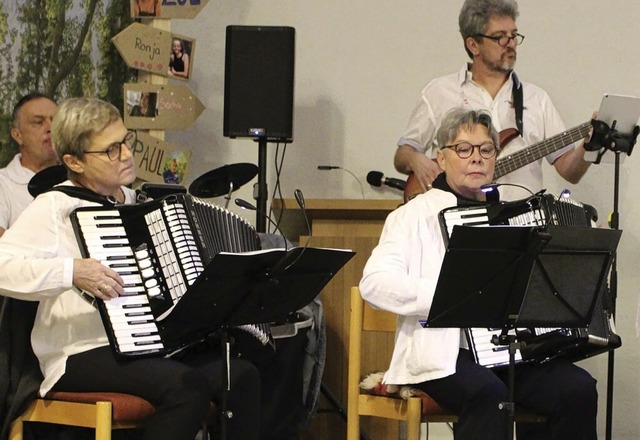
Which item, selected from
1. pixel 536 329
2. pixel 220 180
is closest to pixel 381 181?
pixel 220 180

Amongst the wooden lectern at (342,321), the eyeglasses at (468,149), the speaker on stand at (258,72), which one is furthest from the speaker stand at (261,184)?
the eyeglasses at (468,149)

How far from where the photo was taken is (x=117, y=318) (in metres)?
2.83

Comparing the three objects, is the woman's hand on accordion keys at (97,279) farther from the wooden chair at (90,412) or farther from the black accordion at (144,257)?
the wooden chair at (90,412)

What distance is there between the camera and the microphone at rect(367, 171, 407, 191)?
457 cm

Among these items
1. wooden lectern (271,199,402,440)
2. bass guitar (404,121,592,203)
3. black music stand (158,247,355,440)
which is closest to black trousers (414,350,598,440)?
black music stand (158,247,355,440)

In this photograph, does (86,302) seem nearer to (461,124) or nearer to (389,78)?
(461,124)

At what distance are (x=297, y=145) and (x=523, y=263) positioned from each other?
2.53m

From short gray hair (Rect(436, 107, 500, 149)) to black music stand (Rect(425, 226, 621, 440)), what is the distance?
0.66 m

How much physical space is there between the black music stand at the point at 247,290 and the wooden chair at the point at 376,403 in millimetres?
401

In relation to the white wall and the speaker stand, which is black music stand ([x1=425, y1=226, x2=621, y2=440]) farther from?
the white wall

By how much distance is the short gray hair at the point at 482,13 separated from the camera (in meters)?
4.05

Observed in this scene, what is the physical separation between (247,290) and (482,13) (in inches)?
73.2

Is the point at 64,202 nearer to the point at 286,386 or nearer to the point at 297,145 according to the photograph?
the point at 286,386

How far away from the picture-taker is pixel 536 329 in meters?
3.11
